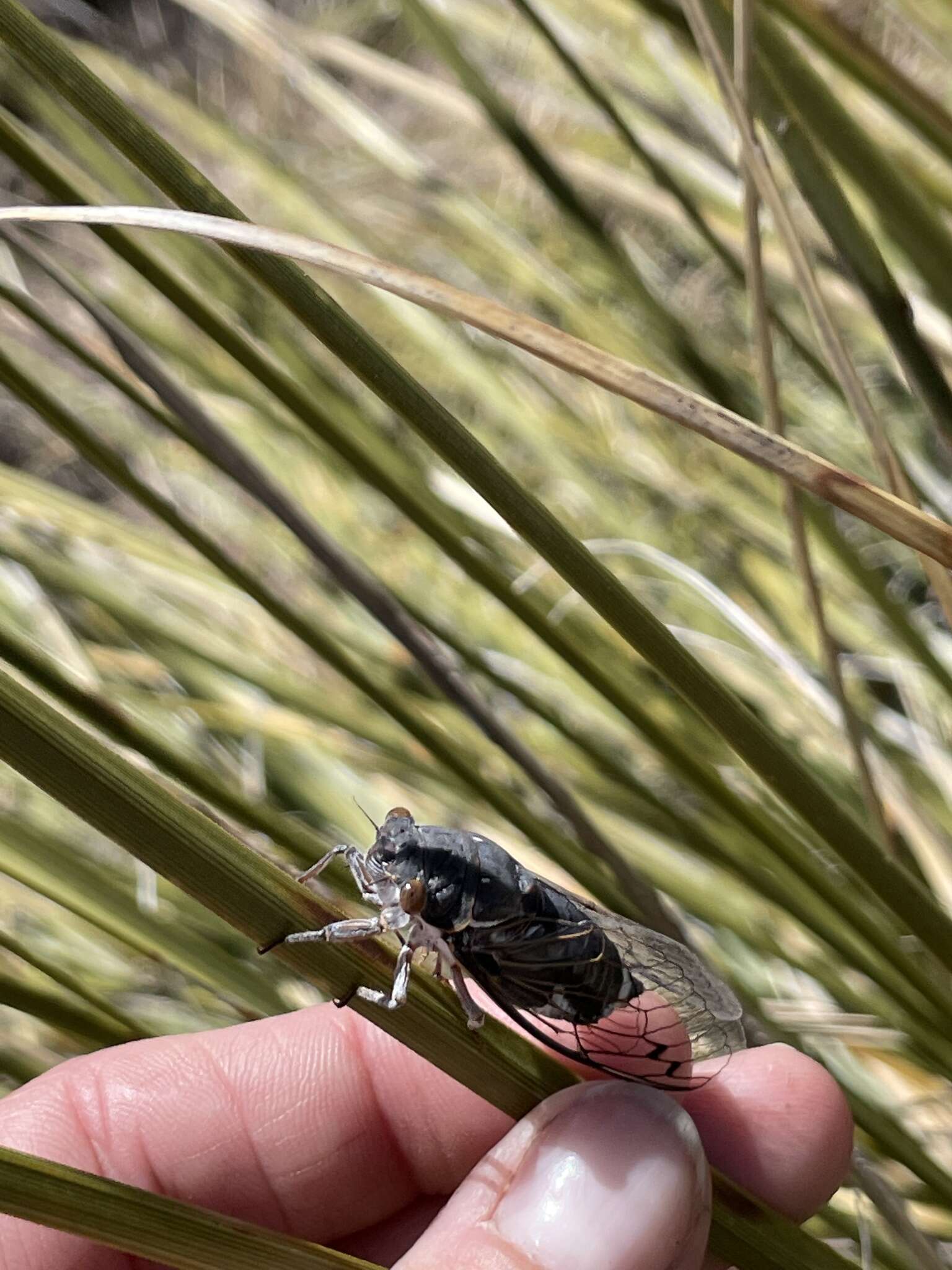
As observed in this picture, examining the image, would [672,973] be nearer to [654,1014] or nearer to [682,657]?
[654,1014]

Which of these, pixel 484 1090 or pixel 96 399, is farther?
pixel 96 399

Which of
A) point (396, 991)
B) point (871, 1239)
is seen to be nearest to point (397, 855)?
point (396, 991)

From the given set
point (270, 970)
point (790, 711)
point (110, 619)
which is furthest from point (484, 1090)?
point (110, 619)

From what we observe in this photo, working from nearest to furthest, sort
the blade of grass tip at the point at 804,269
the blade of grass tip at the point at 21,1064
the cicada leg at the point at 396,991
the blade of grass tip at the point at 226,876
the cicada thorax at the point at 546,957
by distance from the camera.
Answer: the blade of grass tip at the point at 226,876 → the cicada leg at the point at 396,991 → the blade of grass tip at the point at 804,269 → the cicada thorax at the point at 546,957 → the blade of grass tip at the point at 21,1064

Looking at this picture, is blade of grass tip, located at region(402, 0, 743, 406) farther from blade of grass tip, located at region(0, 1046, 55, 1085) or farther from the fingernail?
blade of grass tip, located at region(0, 1046, 55, 1085)

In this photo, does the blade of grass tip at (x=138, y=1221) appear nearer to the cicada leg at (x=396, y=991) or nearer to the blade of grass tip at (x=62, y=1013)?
the cicada leg at (x=396, y=991)

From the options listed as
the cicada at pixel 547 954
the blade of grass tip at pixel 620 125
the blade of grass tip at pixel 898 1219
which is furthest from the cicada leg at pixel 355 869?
the blade of grass tip at pixel 620 125

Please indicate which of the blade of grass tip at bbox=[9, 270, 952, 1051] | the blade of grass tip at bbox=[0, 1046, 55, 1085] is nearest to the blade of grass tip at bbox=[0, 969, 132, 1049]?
the blade of grass tip at bbox=[0, 1046, 55, 1085]

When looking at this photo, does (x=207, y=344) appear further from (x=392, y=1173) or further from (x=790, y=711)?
(x=392, y=1173)
